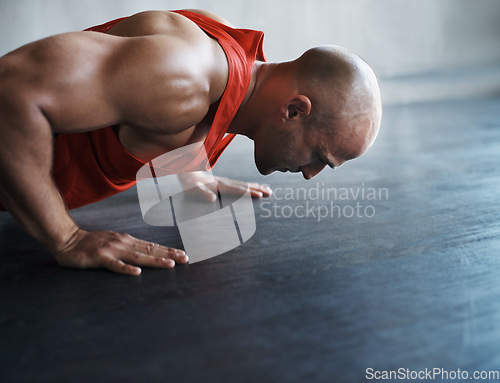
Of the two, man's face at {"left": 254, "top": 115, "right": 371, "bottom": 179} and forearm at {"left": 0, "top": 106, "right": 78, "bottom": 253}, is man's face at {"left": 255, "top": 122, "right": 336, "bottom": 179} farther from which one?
forearm at {"left": 0, "top": 106, "right": 78, "bottom": 253}

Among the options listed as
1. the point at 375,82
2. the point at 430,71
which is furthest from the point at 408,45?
the point at 375,82

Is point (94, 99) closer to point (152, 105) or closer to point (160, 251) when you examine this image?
point (152, 105)

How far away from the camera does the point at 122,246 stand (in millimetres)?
1225

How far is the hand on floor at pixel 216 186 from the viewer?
5.91ft

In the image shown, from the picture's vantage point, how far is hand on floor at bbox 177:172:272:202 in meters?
A: 1.80

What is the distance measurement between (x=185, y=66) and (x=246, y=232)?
0.55 m

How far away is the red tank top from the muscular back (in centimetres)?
14

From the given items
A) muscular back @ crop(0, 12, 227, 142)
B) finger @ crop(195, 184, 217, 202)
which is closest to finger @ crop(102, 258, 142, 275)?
muscular back @ crop(0, 12, 227, 142)

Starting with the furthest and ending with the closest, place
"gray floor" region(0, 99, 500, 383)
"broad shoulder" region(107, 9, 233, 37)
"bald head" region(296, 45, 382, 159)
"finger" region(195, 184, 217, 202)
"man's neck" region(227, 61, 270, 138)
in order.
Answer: "finger" region(195, 184, 217, 202) < "man's neck" region(227, 61, 270, 138) < "bald head" region(296, 45, 382, 159) < "broad shoulder" region(107, 9, 233, 37) < "gray floor" region(0, 99, 500, 383)

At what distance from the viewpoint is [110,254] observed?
3.94 ft

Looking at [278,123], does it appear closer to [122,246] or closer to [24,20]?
[122,246]

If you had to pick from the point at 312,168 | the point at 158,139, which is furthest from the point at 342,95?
the point at 158,139

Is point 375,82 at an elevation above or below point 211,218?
above

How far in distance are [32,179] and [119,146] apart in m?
0.33
